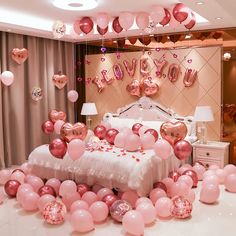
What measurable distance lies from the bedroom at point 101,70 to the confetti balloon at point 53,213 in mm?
2217

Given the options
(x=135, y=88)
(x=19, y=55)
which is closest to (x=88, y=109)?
(x=135, y=88)

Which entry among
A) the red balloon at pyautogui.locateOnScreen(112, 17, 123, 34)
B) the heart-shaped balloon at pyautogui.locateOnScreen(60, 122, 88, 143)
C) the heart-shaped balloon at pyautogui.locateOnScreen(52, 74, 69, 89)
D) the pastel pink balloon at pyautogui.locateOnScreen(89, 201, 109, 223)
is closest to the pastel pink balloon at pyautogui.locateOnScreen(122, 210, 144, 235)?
the pastel pink balloon at pyautogui.locateOnScreen(89, 201, 109, 223)

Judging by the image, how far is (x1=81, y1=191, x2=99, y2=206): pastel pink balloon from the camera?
3525 millimetres

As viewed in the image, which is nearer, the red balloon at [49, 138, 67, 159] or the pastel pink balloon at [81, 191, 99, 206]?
the pastel pink balloon at [81, 191, 99, 206]

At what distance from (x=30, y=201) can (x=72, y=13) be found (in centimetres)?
255

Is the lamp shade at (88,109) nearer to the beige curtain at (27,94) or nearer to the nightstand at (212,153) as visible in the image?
the beige curtain at (27,94)

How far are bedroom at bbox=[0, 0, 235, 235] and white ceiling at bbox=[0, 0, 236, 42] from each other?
0.6 inches

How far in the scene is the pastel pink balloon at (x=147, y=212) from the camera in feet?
10.5

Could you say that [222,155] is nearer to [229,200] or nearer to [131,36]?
[229,200]

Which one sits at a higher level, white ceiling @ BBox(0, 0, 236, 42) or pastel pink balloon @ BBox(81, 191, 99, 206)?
white ceiling @ BBox(0, 0, 236, 42)

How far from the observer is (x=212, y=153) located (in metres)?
4.75

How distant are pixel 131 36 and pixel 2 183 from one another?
3138 millimetres

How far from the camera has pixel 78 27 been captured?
4.84 metres

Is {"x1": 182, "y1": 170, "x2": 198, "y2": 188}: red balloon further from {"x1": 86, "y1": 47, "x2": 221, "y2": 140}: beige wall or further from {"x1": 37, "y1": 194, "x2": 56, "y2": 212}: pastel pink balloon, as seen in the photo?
{"x1": 37, "y1": 194, "x2": 56, "y2": 212}: pastel pink balloon
